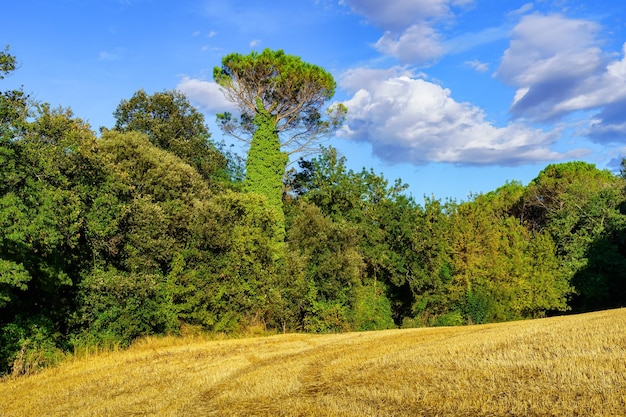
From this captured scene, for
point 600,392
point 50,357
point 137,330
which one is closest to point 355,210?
point 137,330

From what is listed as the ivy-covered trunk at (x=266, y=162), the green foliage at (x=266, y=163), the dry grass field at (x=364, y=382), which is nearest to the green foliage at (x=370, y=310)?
the ivy-covered trunk at (x=266, y=162)

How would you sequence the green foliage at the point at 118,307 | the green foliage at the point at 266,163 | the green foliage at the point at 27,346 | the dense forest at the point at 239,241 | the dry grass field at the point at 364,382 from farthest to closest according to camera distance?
the green foliage at the point at 266,163, the green foliage at the point at 118,307, the dense forest at the point at 239,241, the green foliage at the point at 27,346, the dry grass field at the point at 364,382

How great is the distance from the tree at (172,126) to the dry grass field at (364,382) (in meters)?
31.8

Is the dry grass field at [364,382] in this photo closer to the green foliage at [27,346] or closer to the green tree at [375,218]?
the green foliage at [27,346]

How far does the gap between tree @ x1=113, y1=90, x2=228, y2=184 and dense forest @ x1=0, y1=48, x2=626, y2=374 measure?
0.57 feet

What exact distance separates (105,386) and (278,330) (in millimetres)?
23119

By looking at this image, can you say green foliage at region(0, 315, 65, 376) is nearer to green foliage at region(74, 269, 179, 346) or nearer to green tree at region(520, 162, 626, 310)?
green foliage at region(74, 269, 179, 346)

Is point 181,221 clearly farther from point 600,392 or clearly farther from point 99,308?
point 600,392

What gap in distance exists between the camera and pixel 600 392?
29.7ft

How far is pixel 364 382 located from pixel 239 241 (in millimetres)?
20508

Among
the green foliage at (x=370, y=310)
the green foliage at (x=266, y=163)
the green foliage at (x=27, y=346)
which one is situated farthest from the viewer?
the green foliage at (x=266, y=163)

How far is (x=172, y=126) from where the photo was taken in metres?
49.5

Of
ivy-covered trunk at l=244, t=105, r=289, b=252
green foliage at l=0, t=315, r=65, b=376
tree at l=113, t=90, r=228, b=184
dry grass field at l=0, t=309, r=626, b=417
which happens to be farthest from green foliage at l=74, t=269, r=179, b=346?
tree at l=113, t=90, r=228, b=184

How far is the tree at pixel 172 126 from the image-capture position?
48.1 metres
